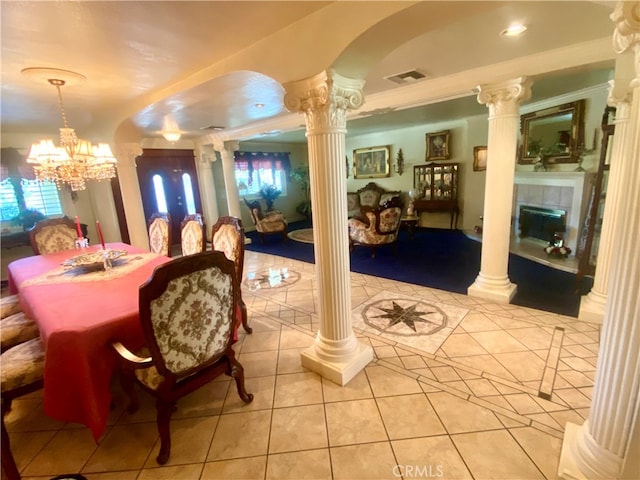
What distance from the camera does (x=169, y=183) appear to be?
6367 mm

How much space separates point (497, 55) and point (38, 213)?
22.0 ft

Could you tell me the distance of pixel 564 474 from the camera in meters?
1.26

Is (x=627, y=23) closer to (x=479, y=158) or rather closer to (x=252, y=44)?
(x=252, y=44)

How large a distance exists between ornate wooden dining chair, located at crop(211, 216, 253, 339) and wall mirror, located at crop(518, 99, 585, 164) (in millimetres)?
4651

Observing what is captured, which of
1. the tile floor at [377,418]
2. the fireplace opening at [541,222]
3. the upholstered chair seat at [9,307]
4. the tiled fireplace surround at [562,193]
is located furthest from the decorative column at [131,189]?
the fireplace opening at [541,222]

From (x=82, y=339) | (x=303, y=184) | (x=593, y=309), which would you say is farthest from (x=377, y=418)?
(x=303, y=184)

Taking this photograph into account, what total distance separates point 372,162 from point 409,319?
561 cm

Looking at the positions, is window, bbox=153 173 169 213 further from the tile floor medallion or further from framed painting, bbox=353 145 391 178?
the tile floor medallion

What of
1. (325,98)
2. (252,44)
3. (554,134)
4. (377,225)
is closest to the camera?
(325,98)

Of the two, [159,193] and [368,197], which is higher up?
[159,193]

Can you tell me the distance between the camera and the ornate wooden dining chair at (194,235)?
3.00 m

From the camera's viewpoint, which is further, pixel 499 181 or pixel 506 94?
pixel 499 181

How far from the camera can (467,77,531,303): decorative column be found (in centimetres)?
273

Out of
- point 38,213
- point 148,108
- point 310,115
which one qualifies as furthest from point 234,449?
point 38,213
